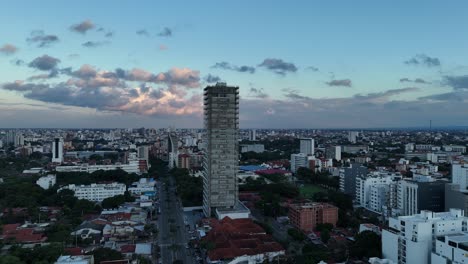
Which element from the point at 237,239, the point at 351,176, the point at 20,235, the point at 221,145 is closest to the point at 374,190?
the point at 351,176

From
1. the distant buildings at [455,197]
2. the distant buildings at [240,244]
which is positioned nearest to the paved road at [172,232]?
the distant buildings at [240,244]

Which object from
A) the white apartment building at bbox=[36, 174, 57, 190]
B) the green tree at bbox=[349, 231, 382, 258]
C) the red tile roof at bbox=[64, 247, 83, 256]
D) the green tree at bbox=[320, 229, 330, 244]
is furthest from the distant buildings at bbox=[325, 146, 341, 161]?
the red tile roof at bbox=[64, 247, 83, 256]

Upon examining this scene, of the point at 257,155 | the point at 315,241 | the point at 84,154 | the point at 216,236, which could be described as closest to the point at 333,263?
the point at 315,241

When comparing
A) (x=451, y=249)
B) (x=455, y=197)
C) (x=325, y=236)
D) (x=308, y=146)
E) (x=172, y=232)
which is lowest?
(x=172, y=232)

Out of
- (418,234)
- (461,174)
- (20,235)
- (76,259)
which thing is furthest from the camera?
(461,174)

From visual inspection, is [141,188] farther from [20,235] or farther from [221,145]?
[20,235]

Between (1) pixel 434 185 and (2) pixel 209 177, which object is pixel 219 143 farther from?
→ (1) pixel 434 185

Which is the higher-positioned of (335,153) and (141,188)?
(335,153)
